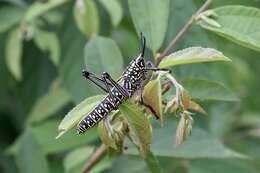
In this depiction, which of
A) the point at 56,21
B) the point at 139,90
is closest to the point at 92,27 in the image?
the point at 56,21

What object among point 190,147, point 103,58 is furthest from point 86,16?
point 190,147

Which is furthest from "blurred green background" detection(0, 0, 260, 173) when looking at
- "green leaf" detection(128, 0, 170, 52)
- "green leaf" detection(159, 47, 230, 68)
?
"green leaf" detection(159, 47, 230, 68)

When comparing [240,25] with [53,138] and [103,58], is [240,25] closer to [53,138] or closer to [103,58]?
[103,58]

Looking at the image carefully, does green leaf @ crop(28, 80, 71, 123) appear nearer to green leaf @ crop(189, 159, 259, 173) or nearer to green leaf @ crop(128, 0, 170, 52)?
green leaf @ crop(189, 159, 259, 173)

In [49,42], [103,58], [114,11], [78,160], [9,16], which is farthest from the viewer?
[9,16]

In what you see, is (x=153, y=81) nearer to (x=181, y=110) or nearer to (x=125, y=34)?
(x=181, y=110)
